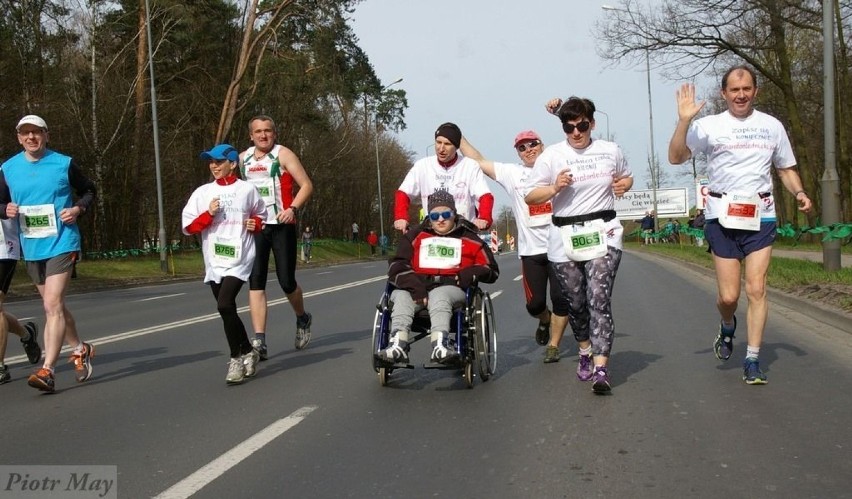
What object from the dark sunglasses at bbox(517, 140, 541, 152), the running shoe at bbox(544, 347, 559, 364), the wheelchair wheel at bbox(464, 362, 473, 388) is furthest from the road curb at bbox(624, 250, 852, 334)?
the wheelchair wheel at bbox(464, 362, 473, 388)

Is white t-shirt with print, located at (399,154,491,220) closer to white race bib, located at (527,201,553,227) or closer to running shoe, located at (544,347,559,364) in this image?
white race bib, located at (527,201,553,227)

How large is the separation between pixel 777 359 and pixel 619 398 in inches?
86.2

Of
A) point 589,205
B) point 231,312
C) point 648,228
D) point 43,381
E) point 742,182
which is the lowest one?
point 648,228

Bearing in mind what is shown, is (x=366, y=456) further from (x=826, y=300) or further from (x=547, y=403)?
(x=826, y=300)

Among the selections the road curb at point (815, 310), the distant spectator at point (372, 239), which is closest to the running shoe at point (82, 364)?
the road curb at point (815, 310)

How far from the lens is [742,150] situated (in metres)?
6.32

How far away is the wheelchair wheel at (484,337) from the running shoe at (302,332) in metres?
2.58

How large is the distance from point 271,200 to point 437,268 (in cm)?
230

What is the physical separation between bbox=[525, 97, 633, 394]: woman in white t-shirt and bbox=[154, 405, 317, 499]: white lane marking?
6.82 feet

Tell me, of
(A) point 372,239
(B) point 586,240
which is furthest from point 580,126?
(A) point 372,239

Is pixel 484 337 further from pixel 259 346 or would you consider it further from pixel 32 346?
pixel 32 346

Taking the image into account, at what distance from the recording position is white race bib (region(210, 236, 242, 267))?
7.04 metres

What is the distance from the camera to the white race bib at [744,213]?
20.5 feet

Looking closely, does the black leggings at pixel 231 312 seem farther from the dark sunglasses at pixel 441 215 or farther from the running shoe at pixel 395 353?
the dark sunglasses at pixel 441 215
